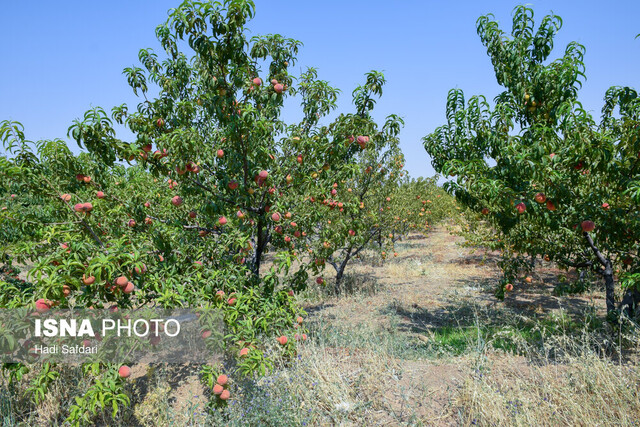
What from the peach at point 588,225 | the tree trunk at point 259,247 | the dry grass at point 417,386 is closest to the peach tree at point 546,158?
the peach at point 588,225

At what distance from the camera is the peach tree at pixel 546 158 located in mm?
3916

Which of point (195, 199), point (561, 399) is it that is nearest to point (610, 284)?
point (561, 399)

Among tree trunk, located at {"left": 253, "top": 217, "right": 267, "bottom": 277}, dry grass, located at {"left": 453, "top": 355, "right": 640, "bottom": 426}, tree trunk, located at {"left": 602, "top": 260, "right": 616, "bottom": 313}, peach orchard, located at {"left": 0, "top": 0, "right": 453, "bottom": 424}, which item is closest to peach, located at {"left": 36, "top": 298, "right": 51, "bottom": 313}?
peach orchard, located at {"left": 0, "top": 0, "right": 453, "bottom": 424}

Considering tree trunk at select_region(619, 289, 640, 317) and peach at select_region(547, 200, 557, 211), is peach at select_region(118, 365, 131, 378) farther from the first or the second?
tree trunk at select_region(619, 289, 640, 317)

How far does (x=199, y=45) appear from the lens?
3.59 m

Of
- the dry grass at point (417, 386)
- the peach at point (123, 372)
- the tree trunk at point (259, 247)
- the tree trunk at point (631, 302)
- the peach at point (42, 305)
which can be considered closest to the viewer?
the peach at point (42, 305)

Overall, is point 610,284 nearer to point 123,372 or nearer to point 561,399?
point 561,399

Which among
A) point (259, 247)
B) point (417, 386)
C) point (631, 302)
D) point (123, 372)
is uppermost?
point (259, 247)

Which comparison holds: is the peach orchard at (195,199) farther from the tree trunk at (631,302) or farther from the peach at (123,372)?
the tree trunk at (631,302)

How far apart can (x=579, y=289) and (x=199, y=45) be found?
6.93m

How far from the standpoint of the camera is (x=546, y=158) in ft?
12.6

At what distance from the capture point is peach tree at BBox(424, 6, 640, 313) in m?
3.92

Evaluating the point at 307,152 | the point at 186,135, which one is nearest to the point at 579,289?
the point at 307,152

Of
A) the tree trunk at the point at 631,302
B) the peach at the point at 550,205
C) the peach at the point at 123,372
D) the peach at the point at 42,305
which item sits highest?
the peach at the point at 550,205
